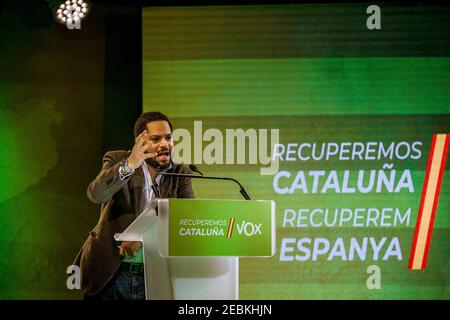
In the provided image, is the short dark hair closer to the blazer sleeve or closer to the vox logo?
the blazer sleeve

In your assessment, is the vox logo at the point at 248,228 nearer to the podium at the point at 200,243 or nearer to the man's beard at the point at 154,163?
the podium at the point at 200,243

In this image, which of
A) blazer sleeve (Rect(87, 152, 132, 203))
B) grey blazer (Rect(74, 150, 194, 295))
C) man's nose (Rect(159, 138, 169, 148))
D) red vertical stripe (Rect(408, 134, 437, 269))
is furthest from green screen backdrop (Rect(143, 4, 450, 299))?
blazer sleeve (Rect(87, 152, 132, 203))

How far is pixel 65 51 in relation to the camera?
185 inches

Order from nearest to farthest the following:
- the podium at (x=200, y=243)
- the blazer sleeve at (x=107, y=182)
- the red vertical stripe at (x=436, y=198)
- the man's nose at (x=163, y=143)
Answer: the podium at (x=200, y=243) → the blazer sleeve at (x=107, y=182) → the man's nose at (x=163, y=143) → the red vertical stripe at (x=436, y=198)

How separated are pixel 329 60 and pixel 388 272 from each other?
54.9 inches

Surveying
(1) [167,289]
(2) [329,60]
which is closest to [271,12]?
(2) [329,60]

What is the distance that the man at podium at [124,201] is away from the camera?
4.35 meters

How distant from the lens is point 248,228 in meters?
3.67

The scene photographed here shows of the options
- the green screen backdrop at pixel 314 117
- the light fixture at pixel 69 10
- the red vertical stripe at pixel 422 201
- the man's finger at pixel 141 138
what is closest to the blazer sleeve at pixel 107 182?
the man's finger at pixel 141 138

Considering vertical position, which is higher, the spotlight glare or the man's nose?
the spotlight glare

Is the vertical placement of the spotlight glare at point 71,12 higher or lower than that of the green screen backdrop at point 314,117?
higher

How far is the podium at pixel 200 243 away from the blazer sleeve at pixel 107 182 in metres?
0.72

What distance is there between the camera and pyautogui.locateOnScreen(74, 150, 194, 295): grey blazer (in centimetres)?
439
